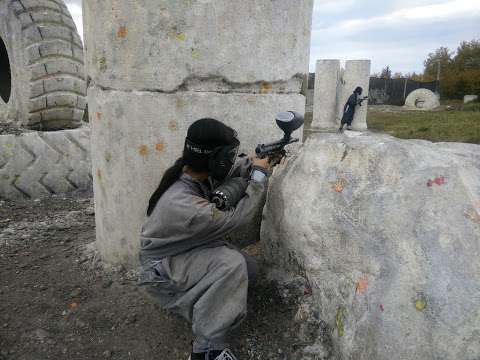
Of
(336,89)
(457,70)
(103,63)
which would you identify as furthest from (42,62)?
(457,70)

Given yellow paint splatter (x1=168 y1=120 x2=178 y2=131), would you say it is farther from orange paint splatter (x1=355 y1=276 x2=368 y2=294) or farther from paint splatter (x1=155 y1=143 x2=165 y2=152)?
orange paint splatter (x1=355 y1=276 x2=368 y2=294)

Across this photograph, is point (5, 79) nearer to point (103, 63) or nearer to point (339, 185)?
point (103, 63)

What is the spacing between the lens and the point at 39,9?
444cm

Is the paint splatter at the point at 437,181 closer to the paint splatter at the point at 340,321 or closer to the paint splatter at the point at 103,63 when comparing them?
the paint splatter at the point at 340,321

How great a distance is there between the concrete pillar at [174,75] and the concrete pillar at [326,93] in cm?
1199

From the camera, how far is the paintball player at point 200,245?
189 centimetres

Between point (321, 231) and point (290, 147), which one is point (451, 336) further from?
point (290, 147)

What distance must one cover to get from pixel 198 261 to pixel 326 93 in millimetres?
13294

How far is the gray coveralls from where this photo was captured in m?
1.89

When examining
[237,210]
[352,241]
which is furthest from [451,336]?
[237,210]

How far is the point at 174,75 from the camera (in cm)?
242

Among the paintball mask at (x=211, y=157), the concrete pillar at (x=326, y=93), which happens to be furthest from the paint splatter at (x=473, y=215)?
the concrete pillar at (x=326, y=93)

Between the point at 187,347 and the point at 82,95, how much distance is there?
3588 mm

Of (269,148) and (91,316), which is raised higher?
(269,148)
